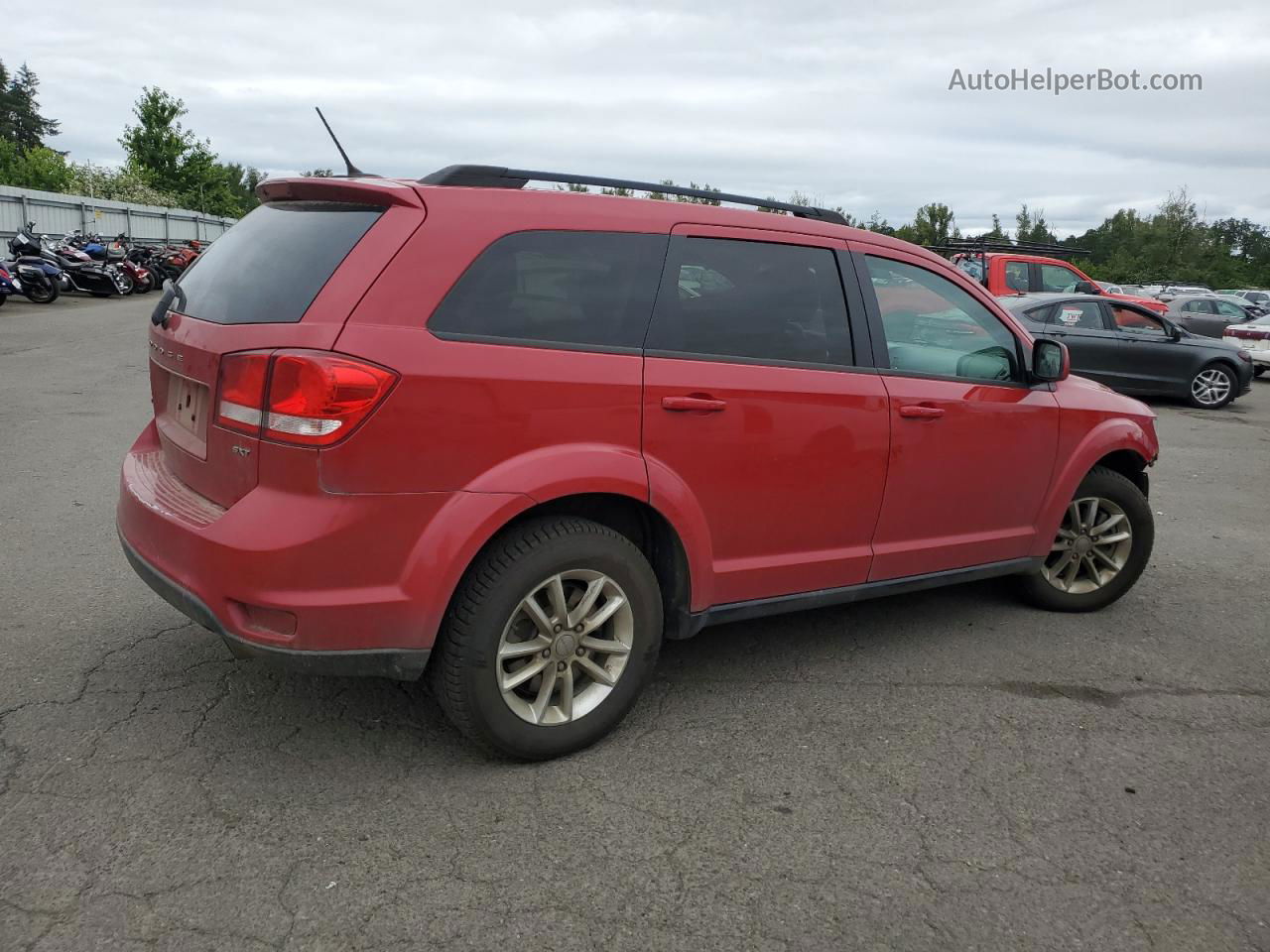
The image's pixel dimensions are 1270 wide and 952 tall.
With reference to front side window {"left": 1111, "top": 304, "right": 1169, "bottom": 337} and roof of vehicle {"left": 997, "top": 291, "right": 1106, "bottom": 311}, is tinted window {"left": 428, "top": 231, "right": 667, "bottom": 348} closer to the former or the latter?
roof of vehicle {"left": 997, "top": 291, "right": 1106, "bottom": 311}

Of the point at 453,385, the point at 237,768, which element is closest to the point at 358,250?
the point at 453,385

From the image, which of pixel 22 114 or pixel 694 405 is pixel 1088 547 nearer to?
pixel 694 405

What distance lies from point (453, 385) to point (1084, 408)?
10.2 feet

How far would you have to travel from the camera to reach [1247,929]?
106 inches

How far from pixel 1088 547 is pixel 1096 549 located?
0.05 m

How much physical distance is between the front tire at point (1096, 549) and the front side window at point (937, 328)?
855 mm

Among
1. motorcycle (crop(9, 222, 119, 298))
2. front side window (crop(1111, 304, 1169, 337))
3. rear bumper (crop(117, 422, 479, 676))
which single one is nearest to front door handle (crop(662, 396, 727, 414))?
rear bumper (crop(117, 422, 479, 676))

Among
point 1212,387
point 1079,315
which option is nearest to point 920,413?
point 1079,315

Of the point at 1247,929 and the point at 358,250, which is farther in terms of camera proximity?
the point at 358,250

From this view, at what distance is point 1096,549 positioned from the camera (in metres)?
5.09

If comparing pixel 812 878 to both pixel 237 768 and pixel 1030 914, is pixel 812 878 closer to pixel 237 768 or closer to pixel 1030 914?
pixel 1030 914

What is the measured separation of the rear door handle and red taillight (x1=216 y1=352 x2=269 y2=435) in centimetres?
121

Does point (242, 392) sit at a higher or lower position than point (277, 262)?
lower

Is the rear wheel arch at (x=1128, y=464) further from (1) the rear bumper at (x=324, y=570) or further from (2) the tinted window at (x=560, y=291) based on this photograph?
(1) the rear bumper at (x=324, y=570)
